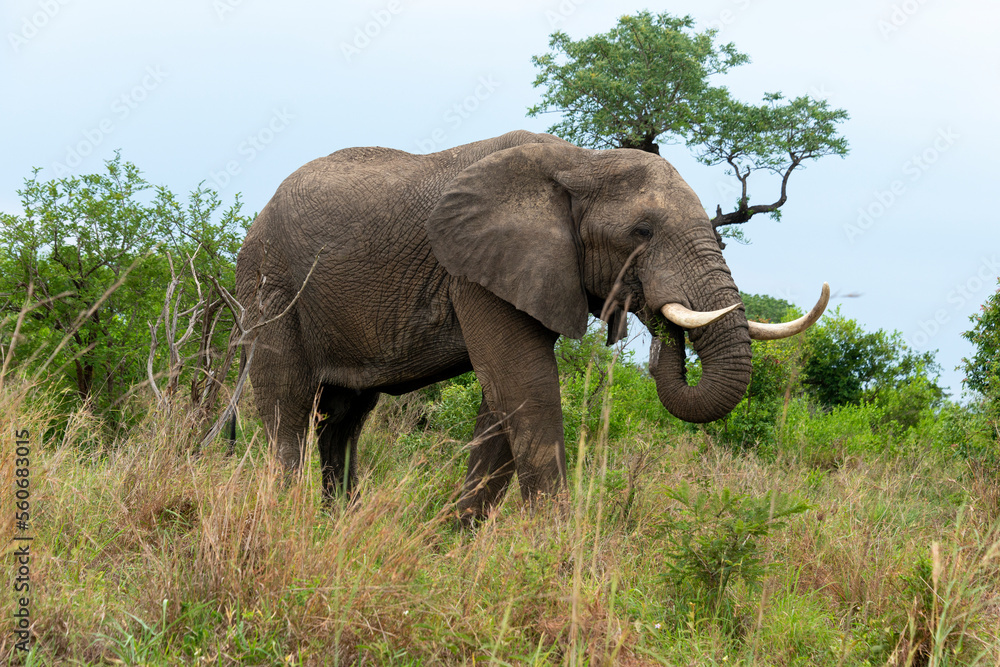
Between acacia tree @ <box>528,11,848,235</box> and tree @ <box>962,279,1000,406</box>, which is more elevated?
acacia tree @ <box>528,11,848,235</box>

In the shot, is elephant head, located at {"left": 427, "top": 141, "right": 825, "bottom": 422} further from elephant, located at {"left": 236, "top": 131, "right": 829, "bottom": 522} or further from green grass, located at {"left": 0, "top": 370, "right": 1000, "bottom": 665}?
green grass, located at {"left": 0, "top": 370, "right": 1000, "bottom": 665}

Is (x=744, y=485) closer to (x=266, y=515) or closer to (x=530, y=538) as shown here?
(x=530, y=538)

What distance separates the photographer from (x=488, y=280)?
243 inches

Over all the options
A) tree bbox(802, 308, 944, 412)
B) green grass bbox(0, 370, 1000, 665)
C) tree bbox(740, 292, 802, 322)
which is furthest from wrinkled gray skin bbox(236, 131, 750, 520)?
tree bbox(740, 292, 802, 322)

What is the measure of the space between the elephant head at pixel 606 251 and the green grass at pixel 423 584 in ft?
3.17

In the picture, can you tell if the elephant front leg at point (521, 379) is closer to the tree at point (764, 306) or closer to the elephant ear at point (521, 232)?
the elephant ear at point (521, 232)

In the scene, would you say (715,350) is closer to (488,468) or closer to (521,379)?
(521,379)

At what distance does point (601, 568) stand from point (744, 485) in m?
3.32

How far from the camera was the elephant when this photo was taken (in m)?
5.89

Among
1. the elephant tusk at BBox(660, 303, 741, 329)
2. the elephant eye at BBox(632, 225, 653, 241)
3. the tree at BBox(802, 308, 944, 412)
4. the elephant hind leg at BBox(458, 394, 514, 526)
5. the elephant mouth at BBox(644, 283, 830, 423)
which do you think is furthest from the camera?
the tree at BBox(802, 308, 944, 412)

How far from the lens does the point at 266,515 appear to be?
13.2ft

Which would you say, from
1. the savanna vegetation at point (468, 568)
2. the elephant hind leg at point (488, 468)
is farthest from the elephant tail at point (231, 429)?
the elephant hind leg at point (488, 468)

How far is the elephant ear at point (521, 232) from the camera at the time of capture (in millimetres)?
6051

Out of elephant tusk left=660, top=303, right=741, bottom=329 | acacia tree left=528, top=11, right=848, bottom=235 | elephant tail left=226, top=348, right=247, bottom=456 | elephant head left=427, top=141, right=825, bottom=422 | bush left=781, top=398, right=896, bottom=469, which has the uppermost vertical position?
acacia tree left=528, top=11, right=848, bottom=235
